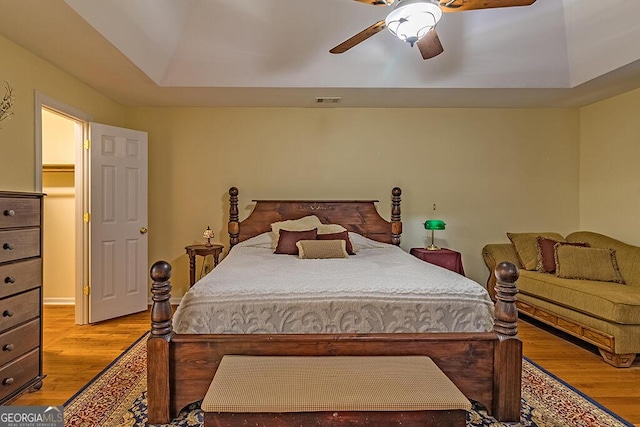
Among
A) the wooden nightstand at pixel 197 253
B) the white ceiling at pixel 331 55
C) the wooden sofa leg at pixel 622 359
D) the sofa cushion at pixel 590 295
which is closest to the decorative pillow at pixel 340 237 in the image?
the wooden nightstand at pixel 197 253

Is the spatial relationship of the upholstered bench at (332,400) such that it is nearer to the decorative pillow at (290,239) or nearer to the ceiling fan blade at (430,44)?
the decorative pillow at (290,239)

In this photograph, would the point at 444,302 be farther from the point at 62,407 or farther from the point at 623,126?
the point at 623,126

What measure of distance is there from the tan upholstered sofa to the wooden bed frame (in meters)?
→ 1.49

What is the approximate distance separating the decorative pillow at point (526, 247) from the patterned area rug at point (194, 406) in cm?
162

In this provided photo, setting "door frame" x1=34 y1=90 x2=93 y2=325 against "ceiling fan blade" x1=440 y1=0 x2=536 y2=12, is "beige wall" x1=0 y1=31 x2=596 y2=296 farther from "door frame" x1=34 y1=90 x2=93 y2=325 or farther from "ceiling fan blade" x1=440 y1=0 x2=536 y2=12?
"ceiling fan blade" x1=440 y1=0 x2=536 y2=12

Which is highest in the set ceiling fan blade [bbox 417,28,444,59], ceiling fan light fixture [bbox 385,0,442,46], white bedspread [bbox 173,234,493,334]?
ceiling fan blade [bbox 417,28,444,59]

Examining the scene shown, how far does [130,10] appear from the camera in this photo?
2.65 meters

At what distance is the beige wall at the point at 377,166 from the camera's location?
4.45 metres

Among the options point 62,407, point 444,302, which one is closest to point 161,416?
point 62,407

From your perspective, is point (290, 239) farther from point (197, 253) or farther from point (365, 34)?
point (365, 34)

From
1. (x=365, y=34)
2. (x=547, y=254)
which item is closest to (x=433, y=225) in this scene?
(x=547, y=254)

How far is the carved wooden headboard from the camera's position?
4227mm

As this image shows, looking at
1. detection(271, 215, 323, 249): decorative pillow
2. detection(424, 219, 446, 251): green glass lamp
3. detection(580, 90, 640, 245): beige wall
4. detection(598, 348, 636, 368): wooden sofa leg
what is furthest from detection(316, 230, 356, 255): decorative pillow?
detection(580, 90, 640, 245): beige wall

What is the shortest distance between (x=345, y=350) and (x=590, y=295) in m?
2.35
